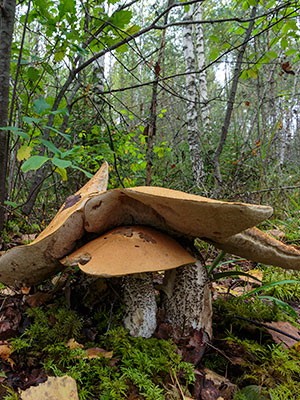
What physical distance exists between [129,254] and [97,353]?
45 centimetres

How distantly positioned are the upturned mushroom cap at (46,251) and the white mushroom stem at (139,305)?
337mm

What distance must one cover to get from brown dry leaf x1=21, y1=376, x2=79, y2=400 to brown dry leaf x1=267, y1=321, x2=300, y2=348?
3.30 ft

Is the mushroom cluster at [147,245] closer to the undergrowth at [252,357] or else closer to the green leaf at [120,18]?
the undergrowth at [252,357]

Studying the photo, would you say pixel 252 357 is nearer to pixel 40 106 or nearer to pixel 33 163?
pixel 33 163

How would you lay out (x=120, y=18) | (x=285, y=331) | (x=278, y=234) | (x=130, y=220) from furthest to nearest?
(x=278, y=234)
(x=120, y=18)
(x=285, y=331)
(x=130, y=220)

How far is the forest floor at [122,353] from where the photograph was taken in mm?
1193

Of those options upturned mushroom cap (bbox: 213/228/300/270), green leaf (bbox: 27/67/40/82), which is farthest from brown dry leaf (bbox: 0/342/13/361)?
green leaf (bbox: 27/67/40/82)

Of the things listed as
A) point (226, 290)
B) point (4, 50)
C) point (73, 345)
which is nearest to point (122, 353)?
point (73, 345)

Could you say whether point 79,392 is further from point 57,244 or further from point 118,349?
point 57,244

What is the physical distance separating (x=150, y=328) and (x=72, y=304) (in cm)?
46

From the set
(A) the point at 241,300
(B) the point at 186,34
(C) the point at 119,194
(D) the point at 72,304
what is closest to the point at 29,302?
(D) the point at 72,304

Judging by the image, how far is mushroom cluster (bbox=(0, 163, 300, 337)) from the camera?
3.84ft

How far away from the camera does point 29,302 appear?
172 cm

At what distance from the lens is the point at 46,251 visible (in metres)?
1.35
